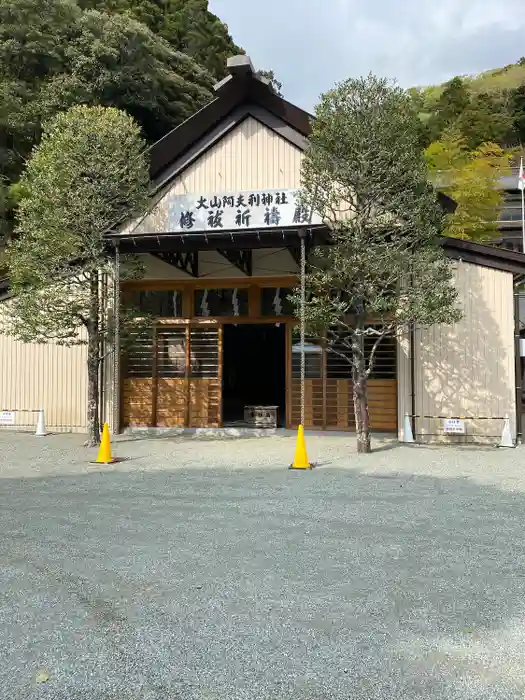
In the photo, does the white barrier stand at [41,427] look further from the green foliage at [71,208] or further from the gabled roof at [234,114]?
the gabled roof at [234,114]

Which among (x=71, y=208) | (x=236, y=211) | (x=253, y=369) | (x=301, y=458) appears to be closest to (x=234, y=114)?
(x=236, y=211)

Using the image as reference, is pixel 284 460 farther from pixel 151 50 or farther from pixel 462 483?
pixel 151 50

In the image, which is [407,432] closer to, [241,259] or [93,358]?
[241,259]

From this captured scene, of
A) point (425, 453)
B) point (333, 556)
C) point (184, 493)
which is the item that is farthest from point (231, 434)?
point (333, 556)

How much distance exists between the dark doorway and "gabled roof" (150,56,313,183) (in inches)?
241

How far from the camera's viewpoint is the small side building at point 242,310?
32.9 ft

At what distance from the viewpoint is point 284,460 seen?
8375mm

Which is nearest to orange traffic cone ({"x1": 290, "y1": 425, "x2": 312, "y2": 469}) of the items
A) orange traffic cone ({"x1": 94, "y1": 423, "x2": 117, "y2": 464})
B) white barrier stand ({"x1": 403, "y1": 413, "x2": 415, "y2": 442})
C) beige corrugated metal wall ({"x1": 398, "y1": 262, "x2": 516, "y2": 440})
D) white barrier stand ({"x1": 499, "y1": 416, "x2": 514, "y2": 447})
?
orange traffic cone ({"x1": 94, "y1": 423, "x2": 117, "y2": 464})

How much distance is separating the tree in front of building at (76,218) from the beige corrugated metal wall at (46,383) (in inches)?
80.9

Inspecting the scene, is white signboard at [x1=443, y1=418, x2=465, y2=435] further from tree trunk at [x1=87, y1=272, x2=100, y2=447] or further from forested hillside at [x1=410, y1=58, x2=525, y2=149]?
forested hillside at [x1=410, y1=58, x2=525, y2=149]

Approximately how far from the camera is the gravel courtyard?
2.49 m

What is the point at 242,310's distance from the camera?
11922 millimetres

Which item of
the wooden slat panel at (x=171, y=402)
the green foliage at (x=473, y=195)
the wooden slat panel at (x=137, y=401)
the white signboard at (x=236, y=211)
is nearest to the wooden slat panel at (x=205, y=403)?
the wooden slat panel at (x=171, y=402)

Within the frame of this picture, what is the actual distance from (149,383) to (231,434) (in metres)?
2.12
